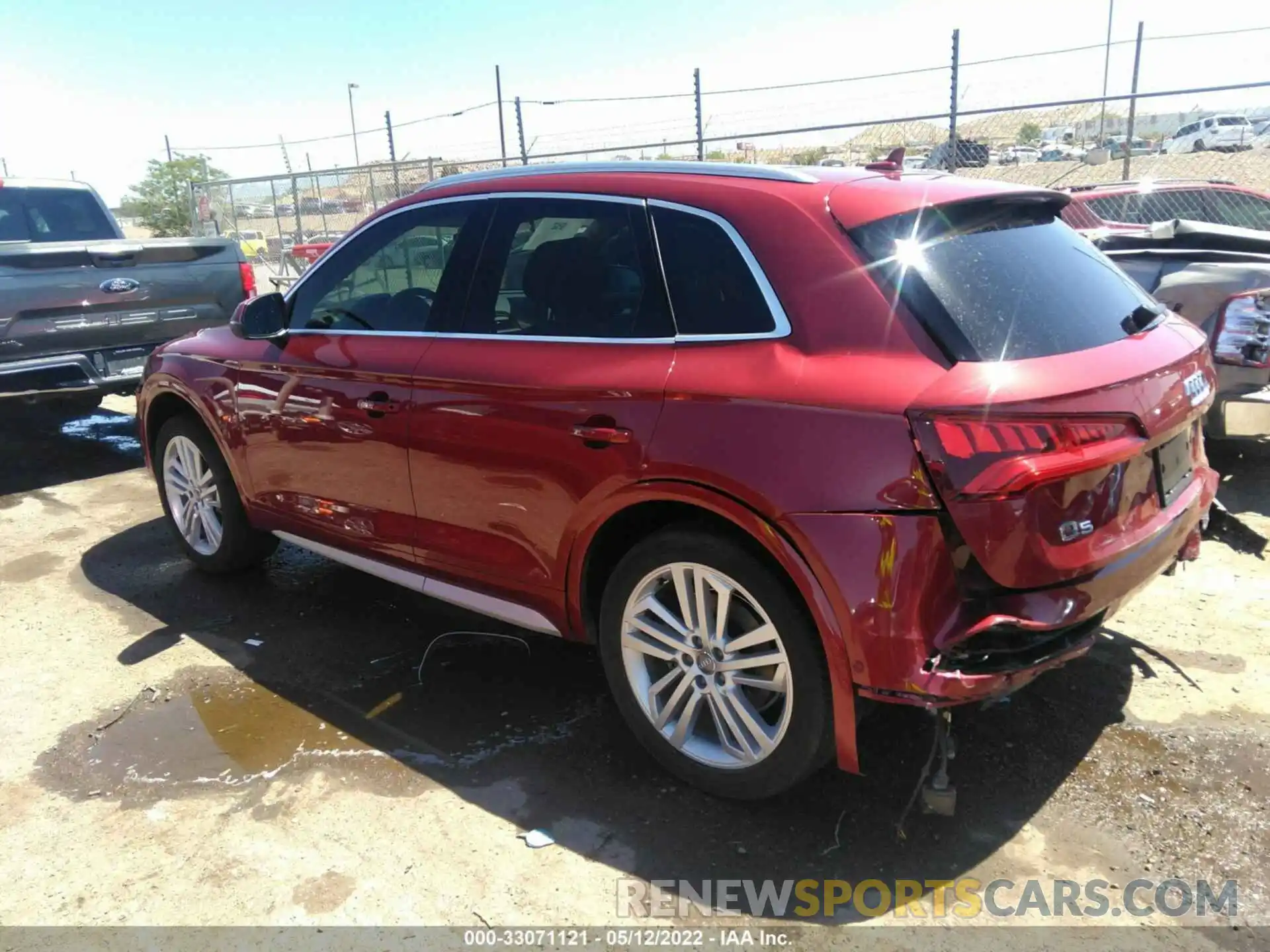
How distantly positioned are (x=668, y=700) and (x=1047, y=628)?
113 cm

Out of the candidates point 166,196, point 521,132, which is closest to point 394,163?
point 521,132

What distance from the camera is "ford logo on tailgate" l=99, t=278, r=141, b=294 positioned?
21.1ft

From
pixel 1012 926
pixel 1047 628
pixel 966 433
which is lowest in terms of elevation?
pixel 1012 926

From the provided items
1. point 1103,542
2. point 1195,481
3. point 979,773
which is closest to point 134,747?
point 979,773

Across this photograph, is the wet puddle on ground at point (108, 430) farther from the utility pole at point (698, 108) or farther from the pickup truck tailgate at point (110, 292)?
the utility pole at point (698, 108)

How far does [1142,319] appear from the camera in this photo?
2887 mm

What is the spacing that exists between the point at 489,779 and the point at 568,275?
1672 millimetres

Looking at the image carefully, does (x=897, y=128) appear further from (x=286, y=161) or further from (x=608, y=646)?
(x=286, y=161)

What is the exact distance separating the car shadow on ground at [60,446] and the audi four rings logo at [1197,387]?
6.72 metres

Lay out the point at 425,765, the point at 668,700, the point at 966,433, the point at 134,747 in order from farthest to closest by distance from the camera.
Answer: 1. the point at 134,747
2. the point at 425,765
3. the point at 668,700
4. the point at 966,433

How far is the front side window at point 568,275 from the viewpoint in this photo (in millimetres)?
2904

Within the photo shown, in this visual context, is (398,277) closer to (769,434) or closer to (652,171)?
(652,171)

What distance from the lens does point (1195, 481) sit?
2947 mm

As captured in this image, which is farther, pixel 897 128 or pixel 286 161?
pixel 286 161
